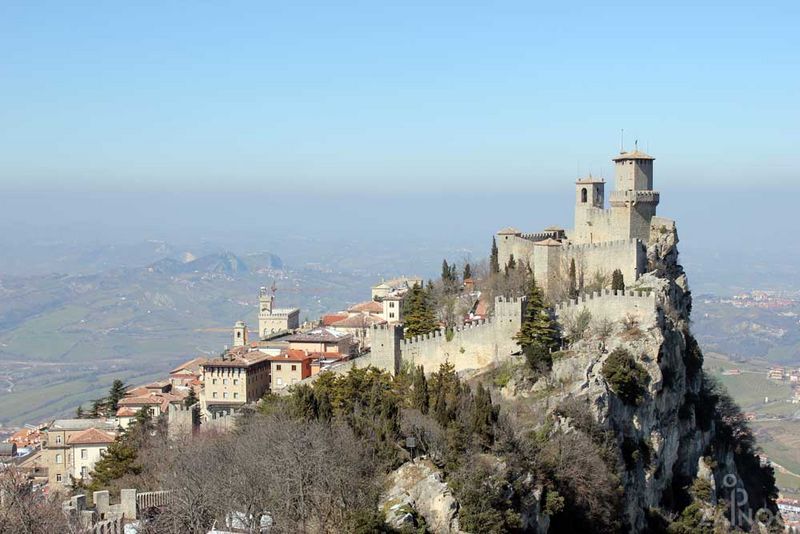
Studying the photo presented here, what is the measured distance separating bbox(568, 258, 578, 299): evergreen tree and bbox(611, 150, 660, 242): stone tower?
4691 millimetres

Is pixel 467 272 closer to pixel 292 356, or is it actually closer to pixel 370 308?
pixel 370 308

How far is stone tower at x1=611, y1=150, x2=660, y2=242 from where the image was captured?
60.1 meters

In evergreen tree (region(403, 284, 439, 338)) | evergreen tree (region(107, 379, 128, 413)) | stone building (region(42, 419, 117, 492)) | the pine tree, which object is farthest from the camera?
the pine tree

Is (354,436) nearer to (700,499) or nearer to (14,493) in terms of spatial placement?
(14,493)

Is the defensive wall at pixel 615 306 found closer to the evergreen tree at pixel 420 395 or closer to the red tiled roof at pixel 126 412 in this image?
the evergreen tree at pixel 420 395

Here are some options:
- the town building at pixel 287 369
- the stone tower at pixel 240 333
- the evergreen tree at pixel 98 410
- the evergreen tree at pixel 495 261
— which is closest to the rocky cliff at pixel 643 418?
the evergreen tree at pixel 495 261

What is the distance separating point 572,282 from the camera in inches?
2222

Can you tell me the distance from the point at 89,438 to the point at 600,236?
2949 centimetres

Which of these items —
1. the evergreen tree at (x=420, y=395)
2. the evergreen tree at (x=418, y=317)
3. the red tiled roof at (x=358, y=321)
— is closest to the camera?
the evergreen tree at (x=420, y=395)

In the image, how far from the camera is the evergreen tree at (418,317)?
57.0 m

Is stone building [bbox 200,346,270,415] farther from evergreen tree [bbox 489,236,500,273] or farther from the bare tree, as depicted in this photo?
the bare tree

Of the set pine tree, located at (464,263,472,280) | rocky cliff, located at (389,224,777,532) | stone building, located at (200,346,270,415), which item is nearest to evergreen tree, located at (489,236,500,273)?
pine tree, located at (464,263,472,280)

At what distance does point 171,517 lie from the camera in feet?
114

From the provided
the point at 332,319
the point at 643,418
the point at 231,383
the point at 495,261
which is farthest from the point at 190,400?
the point at 643,418
